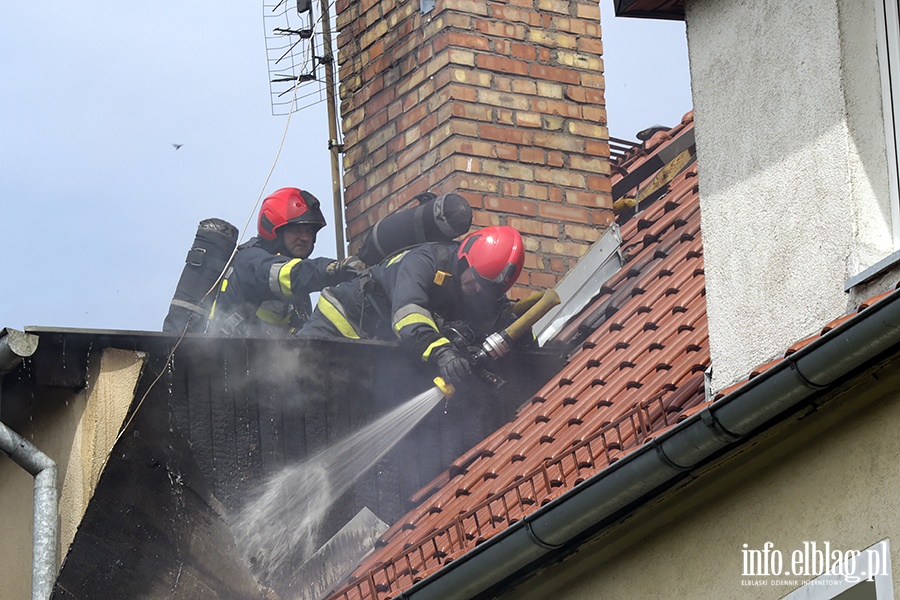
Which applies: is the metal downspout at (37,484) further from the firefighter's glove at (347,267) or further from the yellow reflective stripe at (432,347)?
the firefighter's glove at (347,267)

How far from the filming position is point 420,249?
9914 millimetres

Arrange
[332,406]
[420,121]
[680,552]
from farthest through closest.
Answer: [420,121], [332,406], [680,552]

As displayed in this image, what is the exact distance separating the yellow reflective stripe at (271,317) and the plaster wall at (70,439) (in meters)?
1.85

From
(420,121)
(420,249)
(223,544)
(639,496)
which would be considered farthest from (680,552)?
(420,121)

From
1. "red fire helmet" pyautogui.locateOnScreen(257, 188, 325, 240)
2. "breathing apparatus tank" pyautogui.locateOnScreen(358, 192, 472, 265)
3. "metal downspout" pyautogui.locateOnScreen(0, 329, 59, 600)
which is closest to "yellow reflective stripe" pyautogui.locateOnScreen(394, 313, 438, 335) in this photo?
"breathing apparatus tank" pyautogui.locateOnScreen(358, 192, 472, 265)

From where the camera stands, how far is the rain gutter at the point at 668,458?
5.38 meters

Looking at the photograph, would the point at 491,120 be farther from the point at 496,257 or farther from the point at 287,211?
the point at 287,211

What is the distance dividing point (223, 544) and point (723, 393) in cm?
353

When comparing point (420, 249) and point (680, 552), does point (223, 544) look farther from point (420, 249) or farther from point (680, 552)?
point (680, 552)

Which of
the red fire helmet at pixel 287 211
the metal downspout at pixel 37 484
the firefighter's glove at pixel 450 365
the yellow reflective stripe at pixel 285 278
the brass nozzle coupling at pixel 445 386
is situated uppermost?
the red fire helmet at pixel 287 211

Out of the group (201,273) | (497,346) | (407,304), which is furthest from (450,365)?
(201,273)

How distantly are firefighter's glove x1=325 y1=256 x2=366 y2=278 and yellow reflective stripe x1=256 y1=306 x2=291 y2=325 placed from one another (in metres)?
0.43

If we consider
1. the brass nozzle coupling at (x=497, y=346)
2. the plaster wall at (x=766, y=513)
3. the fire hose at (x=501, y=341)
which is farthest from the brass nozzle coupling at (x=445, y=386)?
the plaster wall at (x=766, y=513)

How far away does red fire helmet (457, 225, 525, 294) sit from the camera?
978cm
